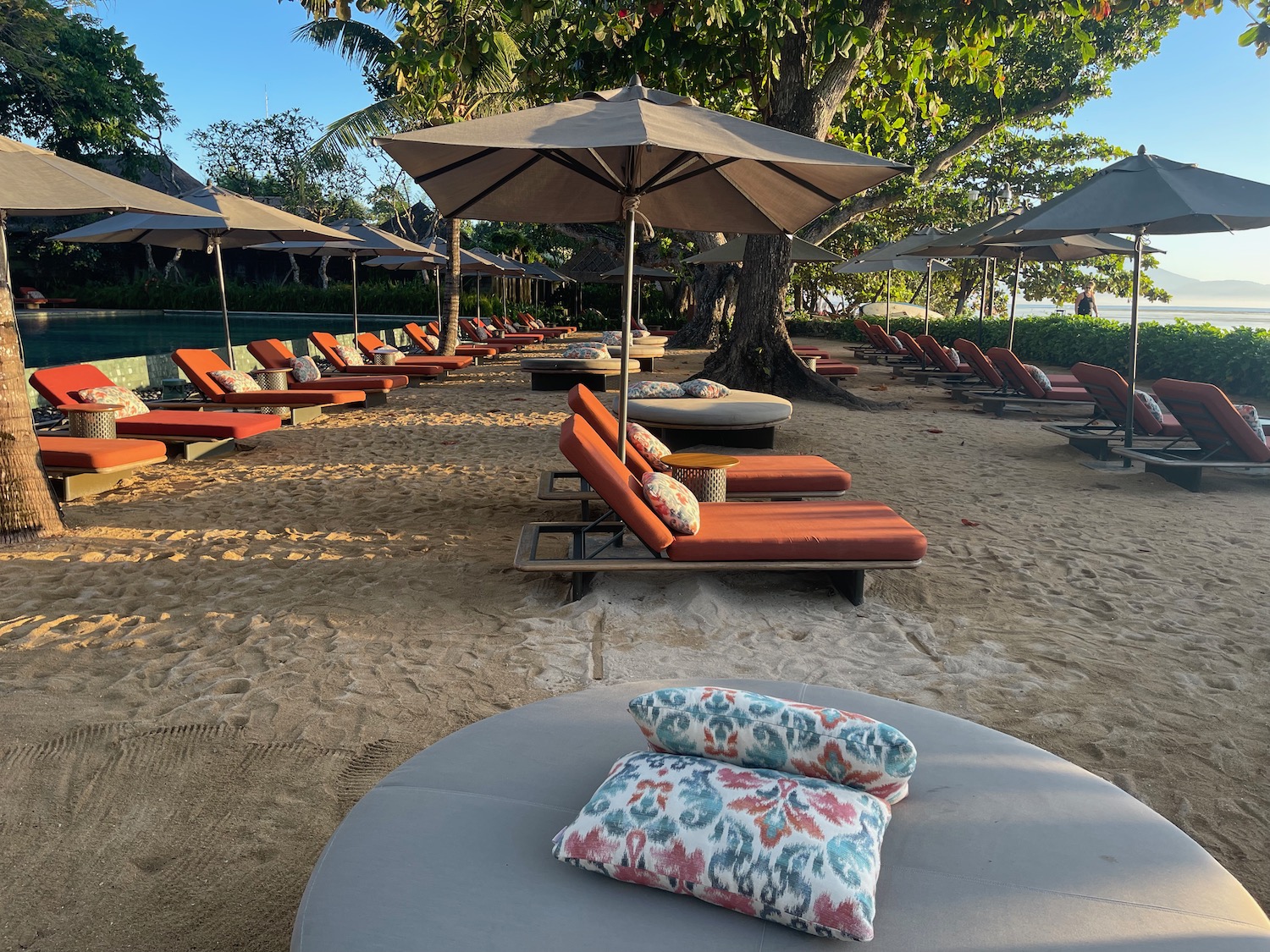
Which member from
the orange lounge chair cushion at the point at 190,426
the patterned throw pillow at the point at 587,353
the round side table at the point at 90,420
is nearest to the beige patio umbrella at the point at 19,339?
the round side table at the point at 90,420

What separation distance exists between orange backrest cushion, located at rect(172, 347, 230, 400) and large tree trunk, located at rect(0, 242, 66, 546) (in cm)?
407

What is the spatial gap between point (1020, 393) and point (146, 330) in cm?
2642

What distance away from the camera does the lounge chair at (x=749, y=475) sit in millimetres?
5496

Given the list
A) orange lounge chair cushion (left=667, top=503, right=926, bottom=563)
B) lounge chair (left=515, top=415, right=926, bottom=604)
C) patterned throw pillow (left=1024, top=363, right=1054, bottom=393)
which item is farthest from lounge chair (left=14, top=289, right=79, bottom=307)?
orange lounge chair cushion (left=667, top=503, right=926, bottom=563)

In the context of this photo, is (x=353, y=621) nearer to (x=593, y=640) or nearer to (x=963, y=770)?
(x=593, y=640)

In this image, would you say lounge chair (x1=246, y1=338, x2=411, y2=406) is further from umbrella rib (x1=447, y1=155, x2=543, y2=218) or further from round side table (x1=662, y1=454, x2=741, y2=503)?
round side table (x1=662, y1=454, x2=741, y2=503)

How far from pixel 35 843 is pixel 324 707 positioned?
1.01m

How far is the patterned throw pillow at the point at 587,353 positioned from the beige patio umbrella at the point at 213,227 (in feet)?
13.1

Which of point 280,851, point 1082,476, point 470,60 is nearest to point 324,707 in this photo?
point 280,851

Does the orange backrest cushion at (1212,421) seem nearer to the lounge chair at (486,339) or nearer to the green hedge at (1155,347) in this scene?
the green hedge at (1155,347)

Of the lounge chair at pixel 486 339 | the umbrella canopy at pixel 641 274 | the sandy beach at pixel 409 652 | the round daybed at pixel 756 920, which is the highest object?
the umbrella canopy at pixel 641 274

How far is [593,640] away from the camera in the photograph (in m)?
4.07

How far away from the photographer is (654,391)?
29.7ft

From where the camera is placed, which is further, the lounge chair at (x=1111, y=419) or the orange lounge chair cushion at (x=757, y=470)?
the lounge chair at (x=1111, y=419)
